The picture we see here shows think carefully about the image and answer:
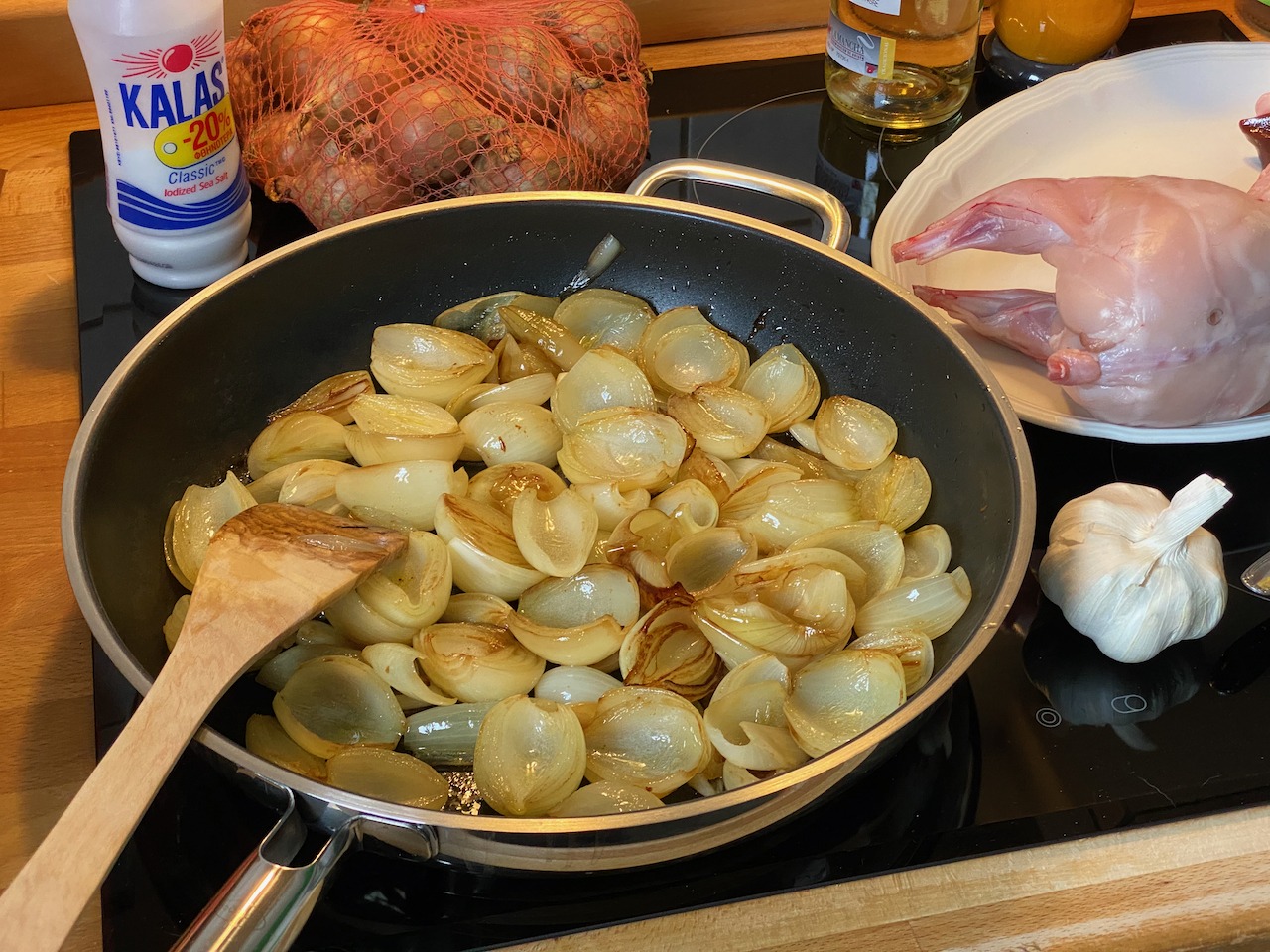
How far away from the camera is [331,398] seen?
87cm

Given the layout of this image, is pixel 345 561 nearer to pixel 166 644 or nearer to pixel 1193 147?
pixel 166 644

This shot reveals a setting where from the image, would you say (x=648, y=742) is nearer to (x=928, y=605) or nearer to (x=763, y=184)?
(x=928, y=605)

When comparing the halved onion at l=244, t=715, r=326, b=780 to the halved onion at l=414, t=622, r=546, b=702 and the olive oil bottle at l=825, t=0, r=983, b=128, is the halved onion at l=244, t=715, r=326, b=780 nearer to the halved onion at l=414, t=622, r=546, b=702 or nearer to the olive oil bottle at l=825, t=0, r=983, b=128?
the halved onion at l=414, t=622, r=546, b=702

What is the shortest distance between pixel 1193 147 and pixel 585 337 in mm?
658

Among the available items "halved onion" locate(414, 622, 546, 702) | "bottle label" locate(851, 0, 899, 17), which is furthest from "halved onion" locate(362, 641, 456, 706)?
"bottle label" locate(851, 0, 899, 17)

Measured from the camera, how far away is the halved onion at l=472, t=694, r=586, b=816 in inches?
24.1

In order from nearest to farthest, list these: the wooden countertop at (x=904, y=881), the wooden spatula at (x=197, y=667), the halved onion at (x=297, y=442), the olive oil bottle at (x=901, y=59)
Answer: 1. the wooden spatula at (x=197, y=667)
2. the wooden countertop at (x=904, y=881)
3. the halved onion at (x=297, y=442)
4. the olive oil bottle at (x=901, y=59)

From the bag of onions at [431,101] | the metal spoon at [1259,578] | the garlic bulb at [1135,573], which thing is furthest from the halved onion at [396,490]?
the metal spoon at [1259,578]

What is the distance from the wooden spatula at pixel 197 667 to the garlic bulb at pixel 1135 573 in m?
→ 0.44

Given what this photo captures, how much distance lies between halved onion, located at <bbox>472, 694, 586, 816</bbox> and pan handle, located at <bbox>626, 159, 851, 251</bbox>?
0.45m

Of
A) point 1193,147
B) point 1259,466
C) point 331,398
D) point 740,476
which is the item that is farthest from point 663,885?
point 1193,147

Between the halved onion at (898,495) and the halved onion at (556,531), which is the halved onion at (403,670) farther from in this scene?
the halved onion at (898,495)

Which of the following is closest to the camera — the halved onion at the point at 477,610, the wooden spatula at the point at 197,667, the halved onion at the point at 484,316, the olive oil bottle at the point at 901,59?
the wooden spatula at the point at 197,667

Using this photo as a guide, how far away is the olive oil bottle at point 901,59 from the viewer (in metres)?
1.05
